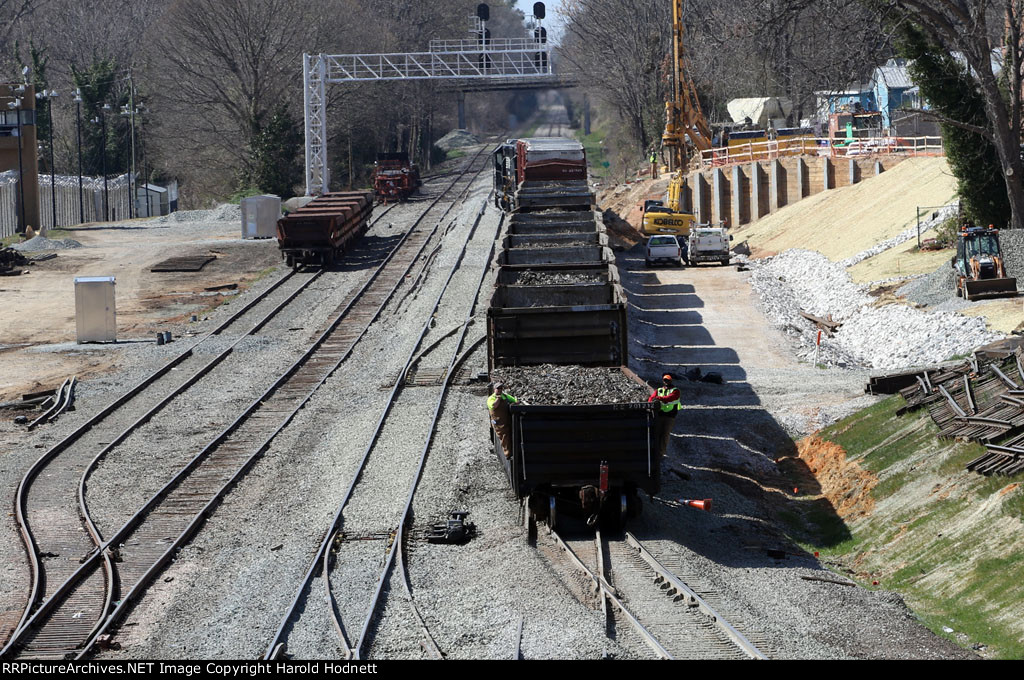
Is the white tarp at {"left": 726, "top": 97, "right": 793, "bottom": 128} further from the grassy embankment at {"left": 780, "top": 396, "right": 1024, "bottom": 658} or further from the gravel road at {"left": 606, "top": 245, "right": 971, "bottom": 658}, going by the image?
the grassy embankment at {"left": 780, "top": 396, "right": 1024, "bottom": 658}

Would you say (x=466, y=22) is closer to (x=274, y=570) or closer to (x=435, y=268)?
(x=435, y=268)

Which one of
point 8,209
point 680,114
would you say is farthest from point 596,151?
point 8,209

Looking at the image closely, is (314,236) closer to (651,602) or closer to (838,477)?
(838,477)

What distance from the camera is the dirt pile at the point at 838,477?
18.4 m

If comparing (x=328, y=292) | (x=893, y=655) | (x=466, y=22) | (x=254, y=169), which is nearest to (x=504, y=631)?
(x=893, y=655)

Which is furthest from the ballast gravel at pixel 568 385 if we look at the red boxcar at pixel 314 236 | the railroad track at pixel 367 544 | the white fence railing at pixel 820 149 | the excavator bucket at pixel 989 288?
the white fence railing at pixel 820 149

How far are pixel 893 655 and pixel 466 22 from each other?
113 metres

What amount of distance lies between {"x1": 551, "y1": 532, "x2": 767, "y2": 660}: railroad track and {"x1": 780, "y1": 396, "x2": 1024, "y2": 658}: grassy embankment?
8.02 ft

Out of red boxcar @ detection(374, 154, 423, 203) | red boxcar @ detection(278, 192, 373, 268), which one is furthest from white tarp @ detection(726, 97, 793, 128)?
red boxcar @ detection(278, 192, 373, 268)

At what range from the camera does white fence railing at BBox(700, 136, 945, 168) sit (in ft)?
177

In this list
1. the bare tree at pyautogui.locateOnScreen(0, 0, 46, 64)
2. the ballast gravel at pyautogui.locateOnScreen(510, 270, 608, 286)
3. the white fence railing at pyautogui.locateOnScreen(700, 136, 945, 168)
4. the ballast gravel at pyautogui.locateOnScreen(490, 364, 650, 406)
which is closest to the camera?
the ballast gravel at pyautogui.locateOnScreen(490, 364, 650, 406)

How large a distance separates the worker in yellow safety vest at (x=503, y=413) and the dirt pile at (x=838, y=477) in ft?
18.2

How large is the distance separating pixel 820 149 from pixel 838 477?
40622 mm

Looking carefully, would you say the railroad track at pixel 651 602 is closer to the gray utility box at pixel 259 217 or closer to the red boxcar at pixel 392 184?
the gray utility box at pixel 259 217
